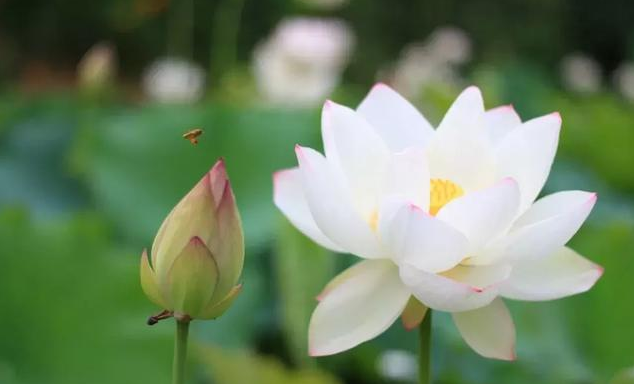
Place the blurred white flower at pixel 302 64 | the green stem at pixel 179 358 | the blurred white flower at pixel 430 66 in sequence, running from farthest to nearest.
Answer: the blurred white flower at pixel 430 66
the blurred white flower at pixel 302 64
the green stem at pixel 179 358

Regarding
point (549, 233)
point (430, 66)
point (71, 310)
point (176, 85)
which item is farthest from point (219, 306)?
point (430, 66)

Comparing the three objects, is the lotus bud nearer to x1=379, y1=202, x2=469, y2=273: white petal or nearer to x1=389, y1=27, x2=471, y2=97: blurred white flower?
x1=379, y1=202, x2=469, y2=273: white petal

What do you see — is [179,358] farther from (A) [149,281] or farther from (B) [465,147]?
(B) [465,147]

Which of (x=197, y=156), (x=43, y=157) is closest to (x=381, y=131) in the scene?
(x=197, y=156)

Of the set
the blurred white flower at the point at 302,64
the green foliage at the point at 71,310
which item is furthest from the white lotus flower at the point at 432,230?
the blurred white flower at the point at 302,64

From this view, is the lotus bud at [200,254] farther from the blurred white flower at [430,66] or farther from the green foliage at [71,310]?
the blurred white flower at [430,66]
